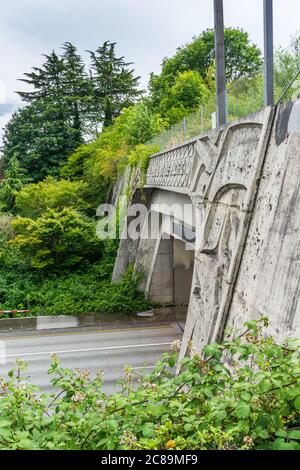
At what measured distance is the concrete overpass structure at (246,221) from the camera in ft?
14.6

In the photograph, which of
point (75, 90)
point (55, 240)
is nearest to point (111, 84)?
point (75, 90)

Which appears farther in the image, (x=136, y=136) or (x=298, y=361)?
(x=136, y=136)

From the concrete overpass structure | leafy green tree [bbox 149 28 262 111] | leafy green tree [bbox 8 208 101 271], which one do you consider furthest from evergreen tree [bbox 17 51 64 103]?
the concrete overpass structure

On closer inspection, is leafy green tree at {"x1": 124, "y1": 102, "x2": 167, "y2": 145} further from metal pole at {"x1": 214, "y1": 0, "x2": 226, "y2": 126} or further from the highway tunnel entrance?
metal pole at {"x1": 214, "y1": 0, "x2": 226, "y2": 126}

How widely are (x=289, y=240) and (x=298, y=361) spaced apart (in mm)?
2236

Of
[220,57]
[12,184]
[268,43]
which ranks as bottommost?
[268,43]

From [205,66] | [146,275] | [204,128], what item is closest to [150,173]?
[146,275]

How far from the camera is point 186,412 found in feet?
8.66

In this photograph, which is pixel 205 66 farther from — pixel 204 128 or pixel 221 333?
pixel 221 333

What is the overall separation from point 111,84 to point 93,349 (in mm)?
34046

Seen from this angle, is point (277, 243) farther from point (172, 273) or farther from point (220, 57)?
point (172, 273)

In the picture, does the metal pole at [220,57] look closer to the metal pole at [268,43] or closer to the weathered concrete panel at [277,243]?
the metal pole at [268,43]

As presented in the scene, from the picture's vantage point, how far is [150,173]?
16.5 metres

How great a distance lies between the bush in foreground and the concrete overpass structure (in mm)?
1567
